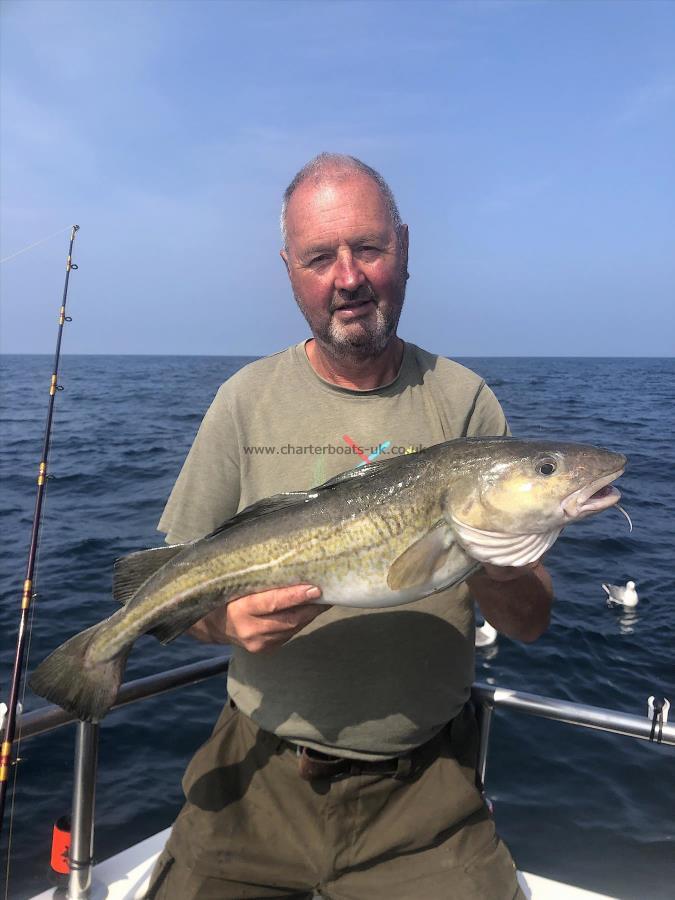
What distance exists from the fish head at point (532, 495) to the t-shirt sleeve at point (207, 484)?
1153 millimetres

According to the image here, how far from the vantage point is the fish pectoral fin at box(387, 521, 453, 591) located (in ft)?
8.29

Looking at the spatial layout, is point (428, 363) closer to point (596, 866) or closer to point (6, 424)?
point (596, 866)

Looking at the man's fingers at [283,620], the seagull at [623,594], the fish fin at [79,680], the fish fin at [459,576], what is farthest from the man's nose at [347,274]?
the seagull at [623,594]

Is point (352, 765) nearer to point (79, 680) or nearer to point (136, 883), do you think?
point (79, 680)

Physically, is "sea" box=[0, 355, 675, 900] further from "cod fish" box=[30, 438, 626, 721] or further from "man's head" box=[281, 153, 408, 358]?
"man's head" box=[281, 153, 408, 358]

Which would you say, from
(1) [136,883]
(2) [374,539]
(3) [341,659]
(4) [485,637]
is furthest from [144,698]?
(4) [485,637]

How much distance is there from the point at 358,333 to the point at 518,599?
4.61 feet

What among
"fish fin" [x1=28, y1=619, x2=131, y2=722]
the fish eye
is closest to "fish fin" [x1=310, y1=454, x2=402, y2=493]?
the fish eye

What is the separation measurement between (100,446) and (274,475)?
74.5ft

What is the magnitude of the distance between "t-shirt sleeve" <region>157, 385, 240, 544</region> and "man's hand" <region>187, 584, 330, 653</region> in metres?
0.57

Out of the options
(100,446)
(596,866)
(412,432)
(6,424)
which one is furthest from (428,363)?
(6,424)

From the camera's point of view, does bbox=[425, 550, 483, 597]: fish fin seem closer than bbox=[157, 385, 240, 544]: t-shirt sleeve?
Yes

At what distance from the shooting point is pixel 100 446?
79.9ft

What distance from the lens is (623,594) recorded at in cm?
1057
